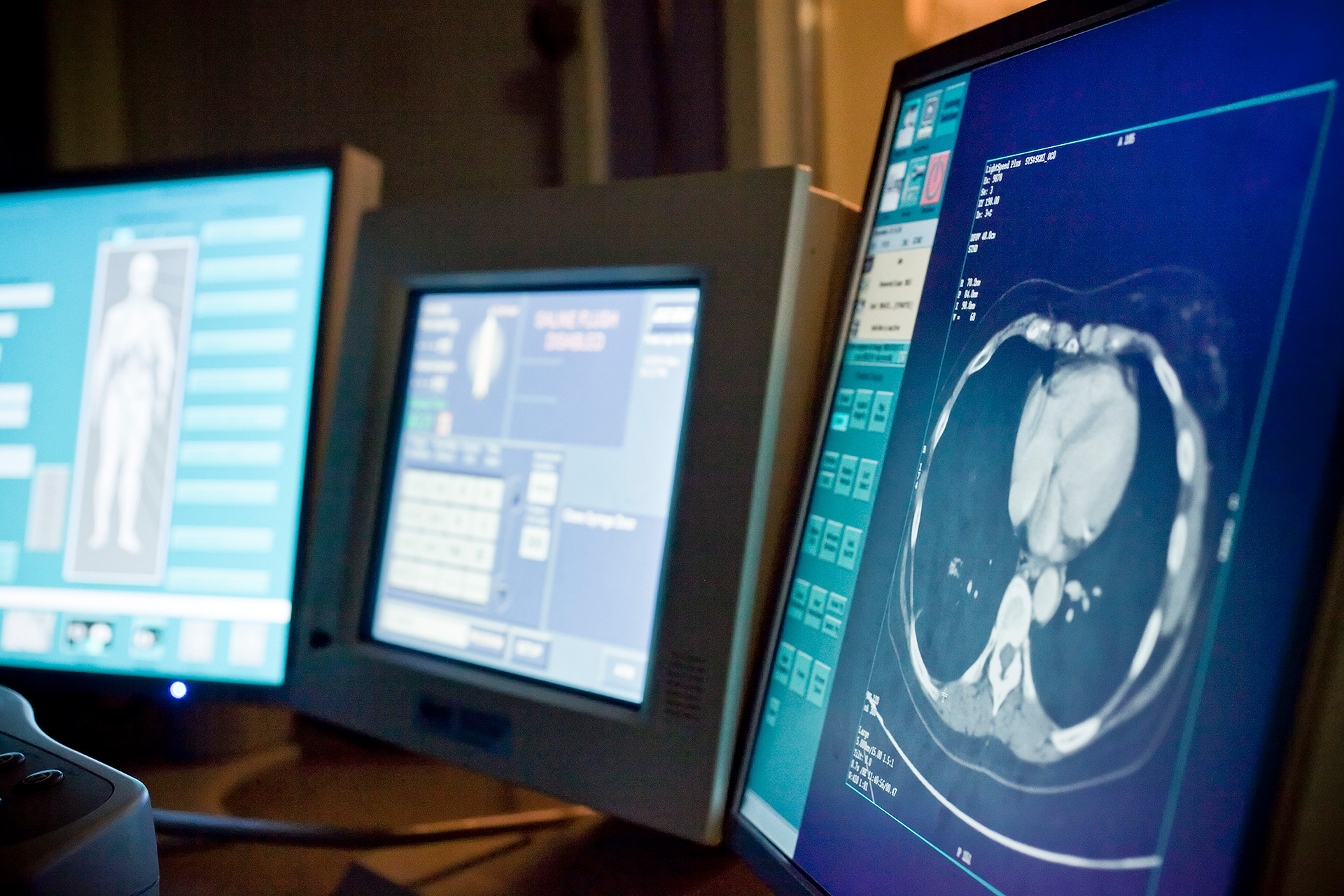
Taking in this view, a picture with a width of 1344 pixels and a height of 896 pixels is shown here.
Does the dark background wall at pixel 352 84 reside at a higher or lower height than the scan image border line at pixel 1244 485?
higher

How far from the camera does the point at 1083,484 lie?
34 cm

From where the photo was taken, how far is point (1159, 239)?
0.33 m

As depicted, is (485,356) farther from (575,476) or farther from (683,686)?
(683,686)

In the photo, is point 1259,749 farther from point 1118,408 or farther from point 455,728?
point 455,728

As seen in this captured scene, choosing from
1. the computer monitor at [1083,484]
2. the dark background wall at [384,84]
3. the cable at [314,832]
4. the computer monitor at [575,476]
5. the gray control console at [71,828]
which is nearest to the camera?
→ the computer monitor at [1083,484]

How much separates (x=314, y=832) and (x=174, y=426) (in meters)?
0.33

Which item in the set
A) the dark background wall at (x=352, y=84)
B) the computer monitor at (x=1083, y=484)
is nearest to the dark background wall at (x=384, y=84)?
the dark background wall at (x=352, y=84)

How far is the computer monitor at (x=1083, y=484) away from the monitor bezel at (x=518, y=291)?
104mm

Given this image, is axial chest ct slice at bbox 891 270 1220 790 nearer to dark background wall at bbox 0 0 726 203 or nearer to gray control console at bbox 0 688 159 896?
gray control console at bbox 0 688 159 896

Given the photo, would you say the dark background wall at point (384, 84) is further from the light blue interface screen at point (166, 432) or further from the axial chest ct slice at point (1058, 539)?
the axial chest ct slice at point (1058, 539)

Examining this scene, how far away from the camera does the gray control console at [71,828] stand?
443 mm

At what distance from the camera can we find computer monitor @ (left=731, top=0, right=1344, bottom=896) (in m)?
0.28

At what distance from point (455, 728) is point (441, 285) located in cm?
33

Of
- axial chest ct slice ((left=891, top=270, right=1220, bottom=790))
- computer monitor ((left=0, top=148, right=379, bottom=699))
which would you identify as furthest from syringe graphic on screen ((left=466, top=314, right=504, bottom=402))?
axial chest ct slice ((left=891, top=270, right=1220, bottom=790))
